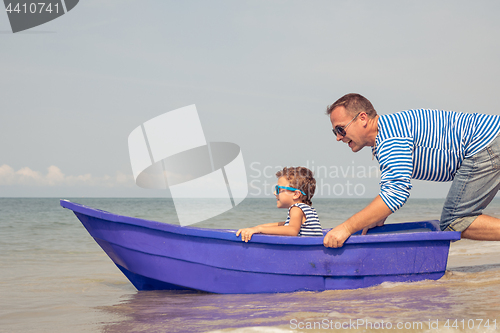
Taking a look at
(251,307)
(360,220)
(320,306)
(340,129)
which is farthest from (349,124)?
(251,307)

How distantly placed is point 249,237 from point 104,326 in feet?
3.80

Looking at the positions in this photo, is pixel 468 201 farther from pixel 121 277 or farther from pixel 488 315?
pixel 121 277

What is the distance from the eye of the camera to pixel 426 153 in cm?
283

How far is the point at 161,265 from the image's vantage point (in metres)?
3.29

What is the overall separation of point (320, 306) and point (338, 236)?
0.50 m

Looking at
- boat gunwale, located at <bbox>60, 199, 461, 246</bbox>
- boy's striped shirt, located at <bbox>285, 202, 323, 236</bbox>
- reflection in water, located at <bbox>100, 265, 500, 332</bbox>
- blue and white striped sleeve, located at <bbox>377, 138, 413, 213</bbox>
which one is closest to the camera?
Answer: reflection in water, located at <bbox>100, 265, 500, 332</bbox>

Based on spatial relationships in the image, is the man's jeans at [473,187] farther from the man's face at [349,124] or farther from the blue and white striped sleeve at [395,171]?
the man's face at [349,124]

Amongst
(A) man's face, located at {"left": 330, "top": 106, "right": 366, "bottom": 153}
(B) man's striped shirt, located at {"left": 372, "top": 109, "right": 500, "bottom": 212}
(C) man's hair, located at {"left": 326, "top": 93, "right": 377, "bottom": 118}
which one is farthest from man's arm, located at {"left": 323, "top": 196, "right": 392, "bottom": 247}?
(C) man's hair, located at {"left": 326, "top": 93, "right": 377, "bottom": 118}

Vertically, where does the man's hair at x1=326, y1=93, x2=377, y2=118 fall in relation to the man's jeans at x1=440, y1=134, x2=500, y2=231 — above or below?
above

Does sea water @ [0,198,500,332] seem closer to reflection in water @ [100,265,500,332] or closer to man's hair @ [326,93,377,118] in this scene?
reflection in water @ [100,265,500,332]

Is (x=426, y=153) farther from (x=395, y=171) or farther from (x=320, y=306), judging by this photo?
(x=320, y=306)

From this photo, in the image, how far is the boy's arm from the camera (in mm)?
3002

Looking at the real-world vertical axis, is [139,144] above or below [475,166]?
above

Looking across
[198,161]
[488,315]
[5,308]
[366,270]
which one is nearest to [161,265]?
[5,308]
